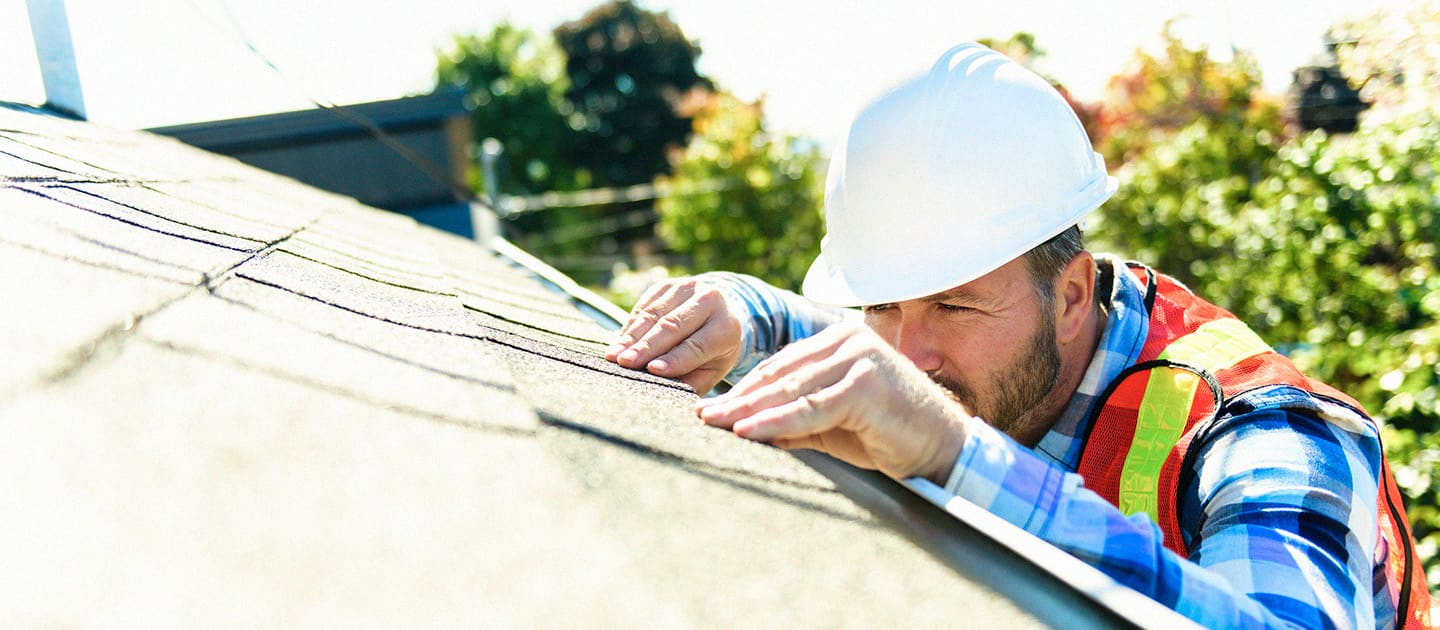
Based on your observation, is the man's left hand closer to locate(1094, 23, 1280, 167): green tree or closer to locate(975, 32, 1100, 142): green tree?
locate(1094, 23, 1280, 167): green tree

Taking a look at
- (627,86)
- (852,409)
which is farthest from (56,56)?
(627,86)

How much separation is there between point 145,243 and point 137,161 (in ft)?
4.95

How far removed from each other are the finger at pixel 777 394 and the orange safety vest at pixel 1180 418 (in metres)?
0.95

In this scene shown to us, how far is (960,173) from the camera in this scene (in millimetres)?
2211

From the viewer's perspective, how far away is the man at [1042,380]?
1386 millimetres

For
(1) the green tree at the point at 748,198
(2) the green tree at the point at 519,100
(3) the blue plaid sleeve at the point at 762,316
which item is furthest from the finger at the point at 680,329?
(2) the green tree at the point at 519,100

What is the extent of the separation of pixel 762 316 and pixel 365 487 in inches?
82.6

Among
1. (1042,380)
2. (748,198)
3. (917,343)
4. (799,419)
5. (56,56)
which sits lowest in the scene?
(748,198)

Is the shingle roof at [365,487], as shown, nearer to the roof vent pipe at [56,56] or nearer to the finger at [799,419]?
the finger at [799,419]

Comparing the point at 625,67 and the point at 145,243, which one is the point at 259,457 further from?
the point at 625,67

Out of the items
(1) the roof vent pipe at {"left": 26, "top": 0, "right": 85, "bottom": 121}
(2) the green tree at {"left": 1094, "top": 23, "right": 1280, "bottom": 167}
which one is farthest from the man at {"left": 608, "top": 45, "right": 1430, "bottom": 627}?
(2) the green tree at {"left": 1094, "top": 23, "right": 1280, "bottom": 167}

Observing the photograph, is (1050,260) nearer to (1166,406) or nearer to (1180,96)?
(1166,406)

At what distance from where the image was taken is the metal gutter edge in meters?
1.09

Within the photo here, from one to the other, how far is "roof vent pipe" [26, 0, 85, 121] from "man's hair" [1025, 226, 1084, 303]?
3.39m
